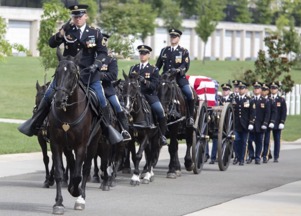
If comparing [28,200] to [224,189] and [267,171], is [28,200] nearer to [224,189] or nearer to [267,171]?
[224,189]

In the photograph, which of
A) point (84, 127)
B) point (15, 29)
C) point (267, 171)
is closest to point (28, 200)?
point (84, 127)

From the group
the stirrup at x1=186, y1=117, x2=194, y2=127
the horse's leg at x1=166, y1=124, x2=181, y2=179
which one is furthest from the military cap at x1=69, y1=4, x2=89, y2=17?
the stirrup at x1=186, y1=117, x2=194, y2=127

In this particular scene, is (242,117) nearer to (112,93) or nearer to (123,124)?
(123,124)

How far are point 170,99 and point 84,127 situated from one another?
5.49 m

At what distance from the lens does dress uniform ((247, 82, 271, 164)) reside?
23391 millimetres

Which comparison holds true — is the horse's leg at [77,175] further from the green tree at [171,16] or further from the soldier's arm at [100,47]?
the green tree at [171,16]

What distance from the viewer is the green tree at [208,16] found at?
81.3 m

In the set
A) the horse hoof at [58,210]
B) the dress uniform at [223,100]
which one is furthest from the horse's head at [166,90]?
the horse hoof at [58,210]

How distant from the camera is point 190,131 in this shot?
19.2 meters

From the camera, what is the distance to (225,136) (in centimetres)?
2097

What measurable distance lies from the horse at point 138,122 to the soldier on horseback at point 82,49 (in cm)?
266

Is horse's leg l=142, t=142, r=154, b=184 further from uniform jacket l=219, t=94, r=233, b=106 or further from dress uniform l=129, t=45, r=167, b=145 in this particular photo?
uniform jacket l=219, t=94, r=233, b=106

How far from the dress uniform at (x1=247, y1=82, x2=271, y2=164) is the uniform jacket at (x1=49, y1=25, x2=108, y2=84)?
32.5 feet

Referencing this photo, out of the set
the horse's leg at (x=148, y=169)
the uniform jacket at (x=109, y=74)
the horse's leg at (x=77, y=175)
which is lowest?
the horse's leg at (x=148, y=169)
